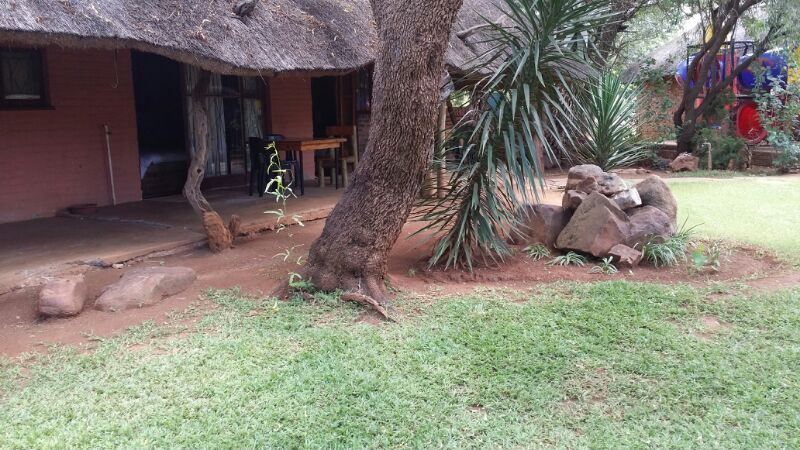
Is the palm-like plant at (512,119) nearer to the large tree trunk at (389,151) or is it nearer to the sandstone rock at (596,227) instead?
the sandstone rock at (596,227)

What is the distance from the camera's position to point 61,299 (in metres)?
4.66

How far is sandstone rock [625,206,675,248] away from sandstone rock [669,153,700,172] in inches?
344

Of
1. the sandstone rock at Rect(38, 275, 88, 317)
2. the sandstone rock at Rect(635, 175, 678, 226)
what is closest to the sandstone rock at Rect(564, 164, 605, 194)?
the sandstone rock at Rect(635, 175, 678, 226)

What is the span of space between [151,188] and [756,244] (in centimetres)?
753

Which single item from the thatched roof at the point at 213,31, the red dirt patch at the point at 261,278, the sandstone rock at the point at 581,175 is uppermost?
the thatched roof at the point at 213,31

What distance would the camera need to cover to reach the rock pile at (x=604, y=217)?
591 centimetres

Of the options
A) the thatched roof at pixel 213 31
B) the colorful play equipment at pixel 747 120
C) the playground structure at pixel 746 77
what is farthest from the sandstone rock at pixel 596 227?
the colorful play equipment at pixel 747 120

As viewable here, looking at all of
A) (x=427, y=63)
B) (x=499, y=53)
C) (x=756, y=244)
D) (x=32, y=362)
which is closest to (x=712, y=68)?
(x=756, y=244)

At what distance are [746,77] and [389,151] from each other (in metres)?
15.0

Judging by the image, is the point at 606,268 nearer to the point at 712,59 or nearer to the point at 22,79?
the point at 22,79

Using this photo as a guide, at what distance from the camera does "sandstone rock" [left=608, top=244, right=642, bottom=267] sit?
5.80 m

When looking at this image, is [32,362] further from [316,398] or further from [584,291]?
[584,291]

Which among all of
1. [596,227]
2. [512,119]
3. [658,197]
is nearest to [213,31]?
[512,119]

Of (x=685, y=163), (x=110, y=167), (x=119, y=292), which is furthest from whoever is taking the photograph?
(x=685, y=163)
